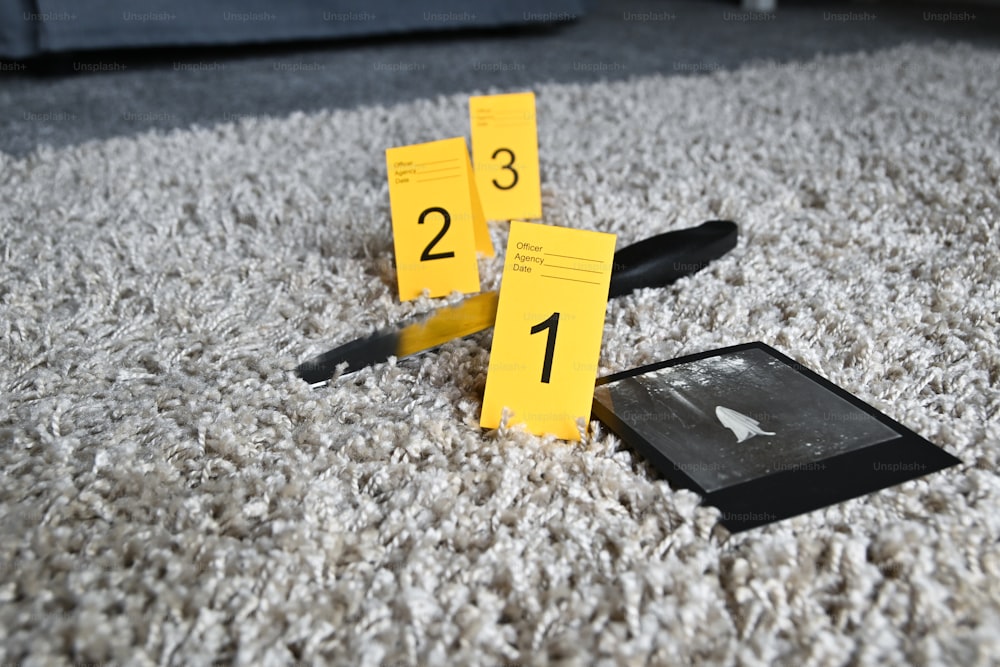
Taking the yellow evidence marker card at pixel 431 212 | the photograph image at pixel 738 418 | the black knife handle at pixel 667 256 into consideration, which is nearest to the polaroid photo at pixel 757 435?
the photograph image at pixel 738 418

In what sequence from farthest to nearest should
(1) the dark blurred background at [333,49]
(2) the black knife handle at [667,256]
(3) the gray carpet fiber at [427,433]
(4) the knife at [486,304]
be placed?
(1) the dark blurred background at [333,49]
(2) the black knife handle at [667,256]
(4) the knife at [486,304]
(3) the gray carpet fiber at [427,433]

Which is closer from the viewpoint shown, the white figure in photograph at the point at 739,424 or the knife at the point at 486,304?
the white figure in photograph at the point at 739,424

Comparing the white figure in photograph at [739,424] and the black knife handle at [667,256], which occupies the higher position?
the black knife handle at [667,256]

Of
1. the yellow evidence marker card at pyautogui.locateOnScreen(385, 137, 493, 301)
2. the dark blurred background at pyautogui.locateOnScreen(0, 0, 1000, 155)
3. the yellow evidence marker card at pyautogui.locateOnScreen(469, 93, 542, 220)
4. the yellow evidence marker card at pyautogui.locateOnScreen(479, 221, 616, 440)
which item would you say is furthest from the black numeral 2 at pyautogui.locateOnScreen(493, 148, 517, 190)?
the dark blurred background at pyautogui.locateOnScreen(0, 0, 1000, 155)

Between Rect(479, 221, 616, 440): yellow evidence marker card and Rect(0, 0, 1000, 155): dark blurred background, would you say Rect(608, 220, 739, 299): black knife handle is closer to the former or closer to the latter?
Rect(479, 221, 616, 440): yellow evidence marker card

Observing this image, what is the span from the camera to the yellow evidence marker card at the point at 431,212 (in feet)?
3.22

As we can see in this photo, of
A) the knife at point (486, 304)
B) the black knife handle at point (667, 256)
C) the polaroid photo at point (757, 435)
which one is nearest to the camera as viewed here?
the polaroid photo at point (757, 435)

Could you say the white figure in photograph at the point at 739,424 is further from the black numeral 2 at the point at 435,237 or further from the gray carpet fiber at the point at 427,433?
the black numeral 2 at the point at 435,237

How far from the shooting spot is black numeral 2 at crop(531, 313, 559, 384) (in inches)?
28.8

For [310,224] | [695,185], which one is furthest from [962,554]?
[310,224]

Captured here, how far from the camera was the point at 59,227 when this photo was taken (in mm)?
1190

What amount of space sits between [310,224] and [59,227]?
0.36m

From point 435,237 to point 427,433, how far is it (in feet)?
1.06

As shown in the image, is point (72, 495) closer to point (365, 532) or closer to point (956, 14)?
point (365, 532)
